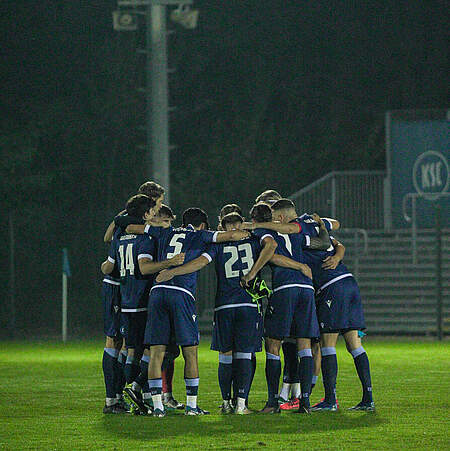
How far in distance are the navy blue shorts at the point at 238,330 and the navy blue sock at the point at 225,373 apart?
12cm

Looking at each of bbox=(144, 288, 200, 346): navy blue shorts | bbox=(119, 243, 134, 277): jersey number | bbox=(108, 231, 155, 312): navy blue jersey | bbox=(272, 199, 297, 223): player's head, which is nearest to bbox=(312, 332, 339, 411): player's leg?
bbox=(272, 199, 297, 223): player's head

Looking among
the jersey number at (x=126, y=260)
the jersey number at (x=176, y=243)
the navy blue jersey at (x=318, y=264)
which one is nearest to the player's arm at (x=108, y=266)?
the jersey number at (x=126, y=260)

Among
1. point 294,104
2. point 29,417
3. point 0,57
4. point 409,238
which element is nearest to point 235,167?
point 294,104

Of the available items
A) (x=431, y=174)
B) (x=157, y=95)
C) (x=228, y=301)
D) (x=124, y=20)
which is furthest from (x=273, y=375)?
(x=431, y=174)

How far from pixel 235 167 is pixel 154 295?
25325 mm

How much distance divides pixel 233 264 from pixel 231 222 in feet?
1.36

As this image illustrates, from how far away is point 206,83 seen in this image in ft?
129

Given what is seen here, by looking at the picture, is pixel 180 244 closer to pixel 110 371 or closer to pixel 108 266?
pixel 108 266

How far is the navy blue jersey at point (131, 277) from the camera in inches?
459

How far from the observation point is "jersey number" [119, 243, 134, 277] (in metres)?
11.6

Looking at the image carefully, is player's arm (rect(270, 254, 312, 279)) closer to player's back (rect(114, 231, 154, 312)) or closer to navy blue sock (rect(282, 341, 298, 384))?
navy blue sock (rect(282, 341, 298, 384))

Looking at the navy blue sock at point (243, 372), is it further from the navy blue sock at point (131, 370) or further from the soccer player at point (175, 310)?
the navy blue sock at point (131, 370)

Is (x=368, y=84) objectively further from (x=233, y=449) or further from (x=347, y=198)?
(x=233, y=449)

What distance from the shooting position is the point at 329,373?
1180 cm
